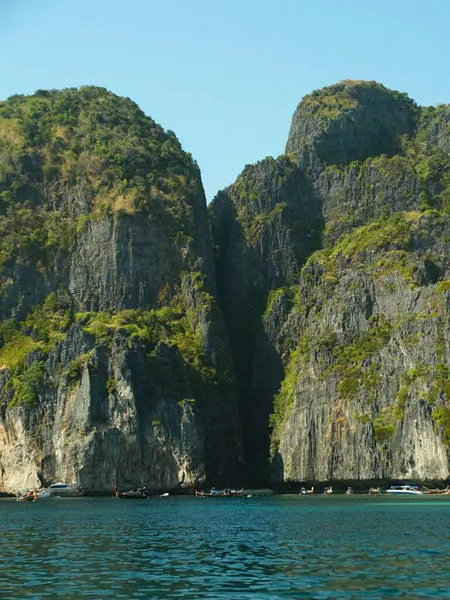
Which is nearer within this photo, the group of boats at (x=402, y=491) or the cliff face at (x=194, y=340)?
the group of boats at (x=402, y=491)

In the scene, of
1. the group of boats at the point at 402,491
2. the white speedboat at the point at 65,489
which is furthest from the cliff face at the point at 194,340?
the group of boats at the point at 402,491

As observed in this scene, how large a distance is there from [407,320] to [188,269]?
4804 cm

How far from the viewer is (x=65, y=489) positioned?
147125mm

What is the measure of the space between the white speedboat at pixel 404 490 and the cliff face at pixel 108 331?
101 feet

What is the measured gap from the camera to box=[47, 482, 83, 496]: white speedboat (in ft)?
481

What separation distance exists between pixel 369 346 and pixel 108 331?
1788 inches

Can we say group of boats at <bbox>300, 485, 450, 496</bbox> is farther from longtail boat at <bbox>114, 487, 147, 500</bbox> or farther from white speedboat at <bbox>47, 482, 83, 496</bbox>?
white speedboat at <bbox>47, 482, 83, 496</bbox>

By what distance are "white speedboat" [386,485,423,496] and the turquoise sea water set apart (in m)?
51.3

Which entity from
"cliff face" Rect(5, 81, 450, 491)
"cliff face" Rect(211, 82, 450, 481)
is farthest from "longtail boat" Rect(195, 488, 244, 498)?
"cliff face" Rect(211, 82, 450, 481)

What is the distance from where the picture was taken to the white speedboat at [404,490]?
138363 millimetres

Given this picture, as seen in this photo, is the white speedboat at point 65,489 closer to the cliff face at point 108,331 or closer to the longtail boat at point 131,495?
the cliff face at point 108,331

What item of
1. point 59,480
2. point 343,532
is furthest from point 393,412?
point 343,532

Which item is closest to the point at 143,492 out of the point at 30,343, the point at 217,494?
the point at 217,494

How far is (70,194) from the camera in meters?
194
